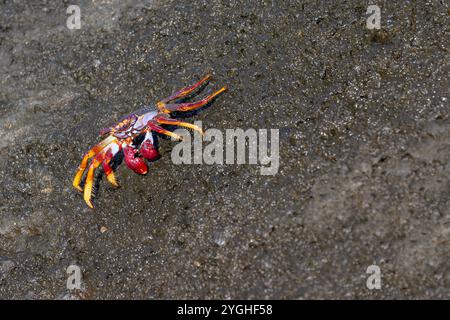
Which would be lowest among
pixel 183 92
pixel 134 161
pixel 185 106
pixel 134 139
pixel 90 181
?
pixel 90 181

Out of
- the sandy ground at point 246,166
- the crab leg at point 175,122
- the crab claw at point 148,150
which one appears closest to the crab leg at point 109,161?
the sandy ground at point 246,166

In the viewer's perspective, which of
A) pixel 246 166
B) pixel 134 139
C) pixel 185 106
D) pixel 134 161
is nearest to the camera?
pixel 246 166

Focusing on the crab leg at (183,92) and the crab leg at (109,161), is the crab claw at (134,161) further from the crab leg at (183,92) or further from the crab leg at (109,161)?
the crab leg at (183,92)

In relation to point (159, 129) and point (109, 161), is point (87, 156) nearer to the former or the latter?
point (109, 161)

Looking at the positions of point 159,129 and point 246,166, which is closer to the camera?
point 246,166

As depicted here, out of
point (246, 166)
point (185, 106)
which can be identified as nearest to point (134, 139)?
point (185, 106)

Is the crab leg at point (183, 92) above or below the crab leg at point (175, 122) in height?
above
